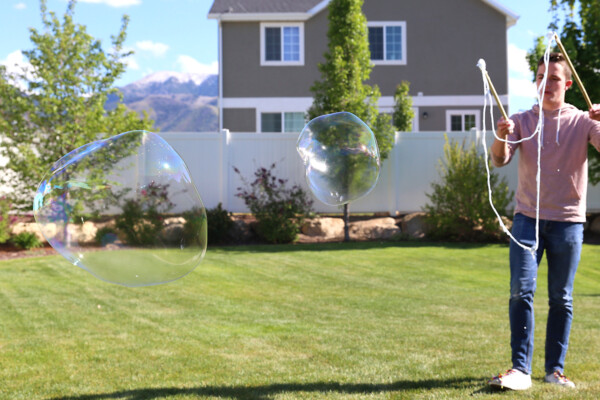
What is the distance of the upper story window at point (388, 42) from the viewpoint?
2112 centimetres

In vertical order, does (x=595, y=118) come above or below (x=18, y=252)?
above

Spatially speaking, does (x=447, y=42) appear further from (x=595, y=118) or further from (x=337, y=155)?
(x=595, y=118)

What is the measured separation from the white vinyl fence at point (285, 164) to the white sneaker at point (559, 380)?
11.1 metres

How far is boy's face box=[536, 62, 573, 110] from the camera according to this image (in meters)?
4.25

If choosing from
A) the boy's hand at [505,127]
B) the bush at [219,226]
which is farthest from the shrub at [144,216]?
the bush at [219,226]

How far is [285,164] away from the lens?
1555 cm

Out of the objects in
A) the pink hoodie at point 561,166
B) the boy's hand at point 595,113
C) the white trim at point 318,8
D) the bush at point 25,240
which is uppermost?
the white trim at point 318,8

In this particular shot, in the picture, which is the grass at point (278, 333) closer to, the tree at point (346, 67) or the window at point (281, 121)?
the tree at point (346, 67)

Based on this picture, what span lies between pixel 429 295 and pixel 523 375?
4.43m

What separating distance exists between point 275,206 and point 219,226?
1.26 metres

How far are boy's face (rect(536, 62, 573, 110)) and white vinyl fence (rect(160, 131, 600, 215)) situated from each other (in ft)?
36.5

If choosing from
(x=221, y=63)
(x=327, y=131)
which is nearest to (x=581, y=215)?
(x=327, y=131)

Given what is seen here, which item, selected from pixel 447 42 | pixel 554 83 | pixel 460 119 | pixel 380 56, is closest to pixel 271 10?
pixel 380 56

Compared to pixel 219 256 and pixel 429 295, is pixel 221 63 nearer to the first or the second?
pixel 219 256
